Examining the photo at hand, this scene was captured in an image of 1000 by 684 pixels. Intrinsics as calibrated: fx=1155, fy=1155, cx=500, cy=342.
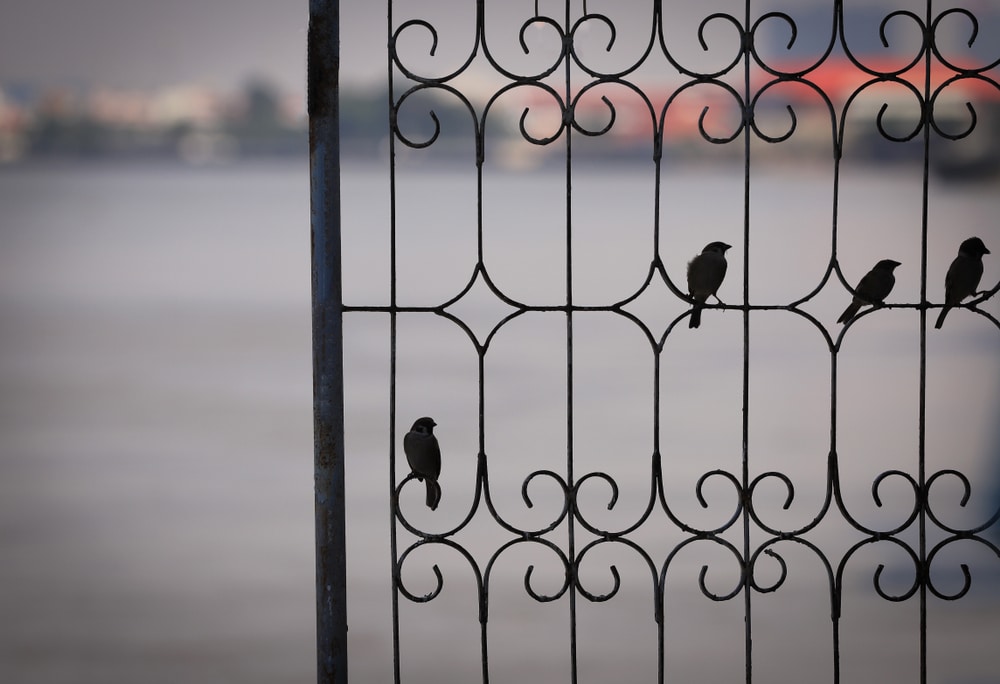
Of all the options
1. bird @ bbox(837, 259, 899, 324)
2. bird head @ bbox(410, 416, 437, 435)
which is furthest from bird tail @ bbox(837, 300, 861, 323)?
bird head @ bbox(410, 416, 437, 435)

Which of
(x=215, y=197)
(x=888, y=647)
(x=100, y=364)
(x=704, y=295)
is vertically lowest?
(x=888, y=647)

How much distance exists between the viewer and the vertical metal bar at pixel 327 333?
1.75 metres

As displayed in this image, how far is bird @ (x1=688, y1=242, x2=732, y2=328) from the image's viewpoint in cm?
177

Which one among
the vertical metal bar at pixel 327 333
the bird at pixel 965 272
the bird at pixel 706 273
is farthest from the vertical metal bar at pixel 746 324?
the vertical metal bar at pixel 327 333

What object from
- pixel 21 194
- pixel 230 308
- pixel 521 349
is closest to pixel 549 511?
pixel 521 349

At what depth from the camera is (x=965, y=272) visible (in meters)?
1.79

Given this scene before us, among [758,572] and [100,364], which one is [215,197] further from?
[758,572]

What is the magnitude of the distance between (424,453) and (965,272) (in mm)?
885

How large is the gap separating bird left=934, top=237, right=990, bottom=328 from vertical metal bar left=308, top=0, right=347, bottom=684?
3.12 ft

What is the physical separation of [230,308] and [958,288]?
5.86 meters

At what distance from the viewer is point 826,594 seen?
313 centimetres

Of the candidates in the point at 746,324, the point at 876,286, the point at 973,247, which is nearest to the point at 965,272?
the point at 973,247

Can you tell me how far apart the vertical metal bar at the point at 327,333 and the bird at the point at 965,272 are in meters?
0.95

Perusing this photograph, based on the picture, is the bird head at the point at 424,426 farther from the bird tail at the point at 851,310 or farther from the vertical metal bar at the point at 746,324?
the bird tail at the point at 851,310
